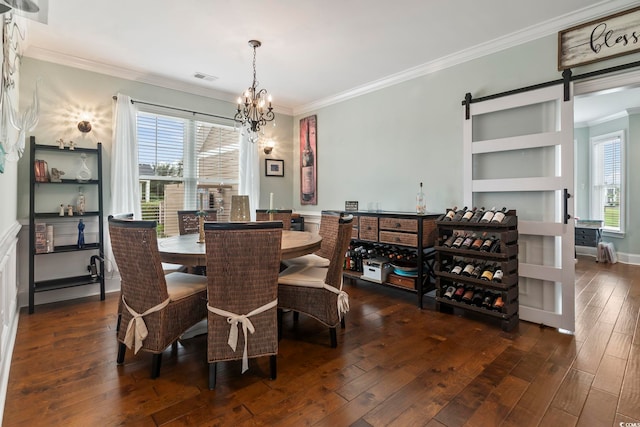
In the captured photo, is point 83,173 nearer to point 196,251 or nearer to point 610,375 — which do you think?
point 196,251

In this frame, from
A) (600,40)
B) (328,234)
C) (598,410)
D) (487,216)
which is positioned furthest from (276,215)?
(600,40)

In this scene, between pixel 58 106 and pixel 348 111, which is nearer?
pixel 58 106

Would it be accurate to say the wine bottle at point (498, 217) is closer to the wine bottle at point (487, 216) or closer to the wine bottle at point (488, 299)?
the wine bottle at point (487, 216)

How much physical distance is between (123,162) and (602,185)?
8372mm

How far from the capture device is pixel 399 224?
333 centimetres

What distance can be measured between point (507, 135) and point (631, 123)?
4.49 meters

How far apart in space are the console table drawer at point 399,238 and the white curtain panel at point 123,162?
304 centimetres

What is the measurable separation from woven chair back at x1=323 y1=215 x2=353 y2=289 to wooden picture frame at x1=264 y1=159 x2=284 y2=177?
313 centimetres

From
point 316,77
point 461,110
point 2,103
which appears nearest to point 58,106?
point 2,103

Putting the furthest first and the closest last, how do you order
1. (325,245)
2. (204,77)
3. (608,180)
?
(608,180), (204,77), (325,245)

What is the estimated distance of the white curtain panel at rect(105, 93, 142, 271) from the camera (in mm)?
3639

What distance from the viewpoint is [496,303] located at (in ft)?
8.77

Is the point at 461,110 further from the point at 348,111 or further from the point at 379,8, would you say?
the point at 348,111

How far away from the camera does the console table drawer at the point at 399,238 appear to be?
322 centimetres
